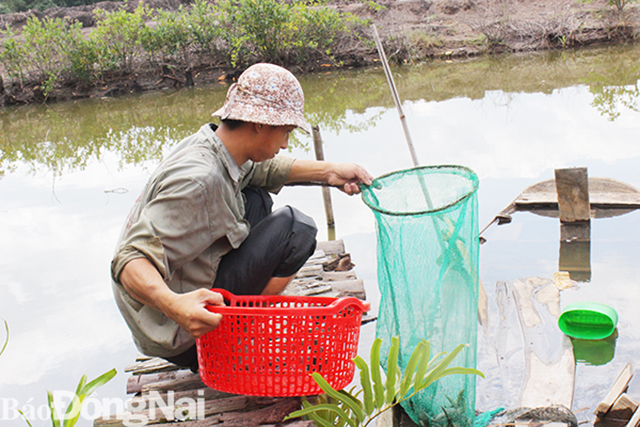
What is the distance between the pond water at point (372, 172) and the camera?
8.60 feet

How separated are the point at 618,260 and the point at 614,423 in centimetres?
143

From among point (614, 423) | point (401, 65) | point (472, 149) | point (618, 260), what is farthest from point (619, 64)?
point (614, 423)

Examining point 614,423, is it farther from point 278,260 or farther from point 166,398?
point 166,398

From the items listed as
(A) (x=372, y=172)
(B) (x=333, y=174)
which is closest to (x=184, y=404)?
(B) (x=333, y=174)

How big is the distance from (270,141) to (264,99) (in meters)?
0.14

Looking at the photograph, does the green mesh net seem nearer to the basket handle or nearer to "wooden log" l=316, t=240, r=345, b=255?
the basket handle

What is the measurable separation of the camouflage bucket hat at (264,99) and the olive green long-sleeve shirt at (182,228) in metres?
0.15

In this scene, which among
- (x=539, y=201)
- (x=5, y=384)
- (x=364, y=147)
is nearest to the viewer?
(x=5, y=384)

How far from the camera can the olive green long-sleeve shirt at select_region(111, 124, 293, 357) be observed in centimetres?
153

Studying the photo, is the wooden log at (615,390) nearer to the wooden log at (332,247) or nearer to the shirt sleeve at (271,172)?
the shirt sleeve at (271,172)

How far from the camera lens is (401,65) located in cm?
1229

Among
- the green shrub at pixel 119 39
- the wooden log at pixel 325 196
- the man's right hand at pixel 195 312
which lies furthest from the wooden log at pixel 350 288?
the green shrub at pixel 119 39

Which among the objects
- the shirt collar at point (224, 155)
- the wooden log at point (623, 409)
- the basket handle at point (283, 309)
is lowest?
the wooden log at point (623, 409)

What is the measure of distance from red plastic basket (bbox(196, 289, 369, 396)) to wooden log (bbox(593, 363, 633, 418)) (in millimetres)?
824
